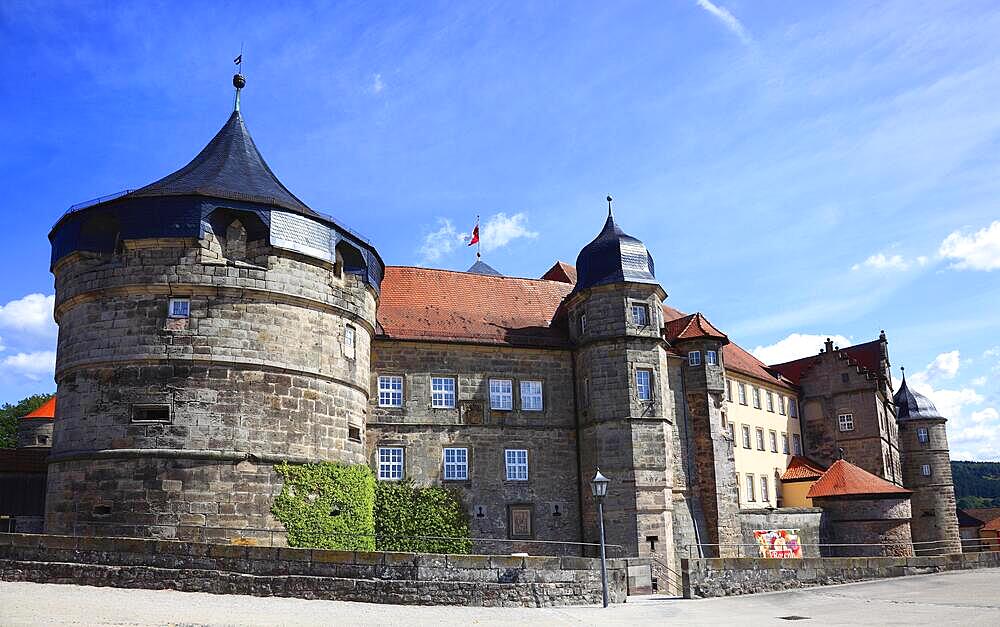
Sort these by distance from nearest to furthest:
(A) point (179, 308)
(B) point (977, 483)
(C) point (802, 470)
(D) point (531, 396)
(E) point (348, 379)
Answer: 1. (A) point (179, 308)
2. (E) point (348, 379)
3. (D) point (531, 396)
4. (C) point (802, 470)
5. (B) point (977, 483)

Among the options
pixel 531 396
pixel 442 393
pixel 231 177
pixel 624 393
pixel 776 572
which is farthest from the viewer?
pixel 531 396

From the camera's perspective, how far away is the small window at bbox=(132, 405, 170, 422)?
64.1ft

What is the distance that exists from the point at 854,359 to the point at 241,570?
39.4 metres

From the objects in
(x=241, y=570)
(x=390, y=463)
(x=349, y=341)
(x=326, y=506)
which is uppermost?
(x=349, y=341)

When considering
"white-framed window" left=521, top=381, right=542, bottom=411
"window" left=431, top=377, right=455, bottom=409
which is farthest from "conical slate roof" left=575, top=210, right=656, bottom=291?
"window" left=431, top=377, right=455, bottom=409

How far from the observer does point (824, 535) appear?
1313 inches

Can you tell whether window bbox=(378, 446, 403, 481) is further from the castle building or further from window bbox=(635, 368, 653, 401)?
window bbox=(635, 368, 653, 401)

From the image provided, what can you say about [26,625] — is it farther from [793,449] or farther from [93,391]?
[793,449]

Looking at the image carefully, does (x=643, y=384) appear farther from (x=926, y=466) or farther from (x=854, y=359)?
(x=926, y=466)

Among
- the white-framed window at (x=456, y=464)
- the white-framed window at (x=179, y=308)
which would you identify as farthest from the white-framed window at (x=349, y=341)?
the white-framed window at (x=456, y=464)

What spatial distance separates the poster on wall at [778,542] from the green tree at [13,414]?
47.3 meters

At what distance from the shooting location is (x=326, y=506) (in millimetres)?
21031

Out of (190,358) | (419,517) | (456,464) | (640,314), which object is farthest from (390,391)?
(640,314)

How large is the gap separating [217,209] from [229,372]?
411cm
